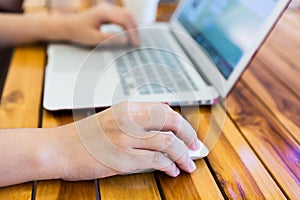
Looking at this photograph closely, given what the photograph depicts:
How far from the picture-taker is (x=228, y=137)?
599mm

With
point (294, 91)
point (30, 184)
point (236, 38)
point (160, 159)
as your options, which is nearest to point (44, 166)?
point (30, 184)

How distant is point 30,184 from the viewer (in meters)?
0.49

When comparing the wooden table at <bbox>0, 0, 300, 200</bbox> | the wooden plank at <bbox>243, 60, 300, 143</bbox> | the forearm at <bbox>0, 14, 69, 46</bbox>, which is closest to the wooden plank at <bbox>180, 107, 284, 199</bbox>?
the wooden table at <bbox>0, 0, 300, 200</bbox>

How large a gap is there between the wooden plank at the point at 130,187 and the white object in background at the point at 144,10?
1.81 ft

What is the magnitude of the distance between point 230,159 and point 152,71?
248mm

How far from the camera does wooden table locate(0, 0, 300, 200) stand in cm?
49

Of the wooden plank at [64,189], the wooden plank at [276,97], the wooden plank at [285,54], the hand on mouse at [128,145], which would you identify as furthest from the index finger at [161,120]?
the wooden plank at [285,54]

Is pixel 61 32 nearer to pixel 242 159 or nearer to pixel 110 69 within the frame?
pixel 110 69

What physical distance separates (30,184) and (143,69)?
32cm

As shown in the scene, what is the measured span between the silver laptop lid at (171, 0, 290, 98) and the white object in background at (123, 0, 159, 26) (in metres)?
0.13

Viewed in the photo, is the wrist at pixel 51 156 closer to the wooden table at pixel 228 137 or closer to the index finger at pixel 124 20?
the wooden table at pixel 228 137

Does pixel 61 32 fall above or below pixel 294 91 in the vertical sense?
below

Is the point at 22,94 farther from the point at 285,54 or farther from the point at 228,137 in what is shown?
the point at 285,54

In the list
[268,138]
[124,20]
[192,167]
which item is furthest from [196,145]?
[124,20]
